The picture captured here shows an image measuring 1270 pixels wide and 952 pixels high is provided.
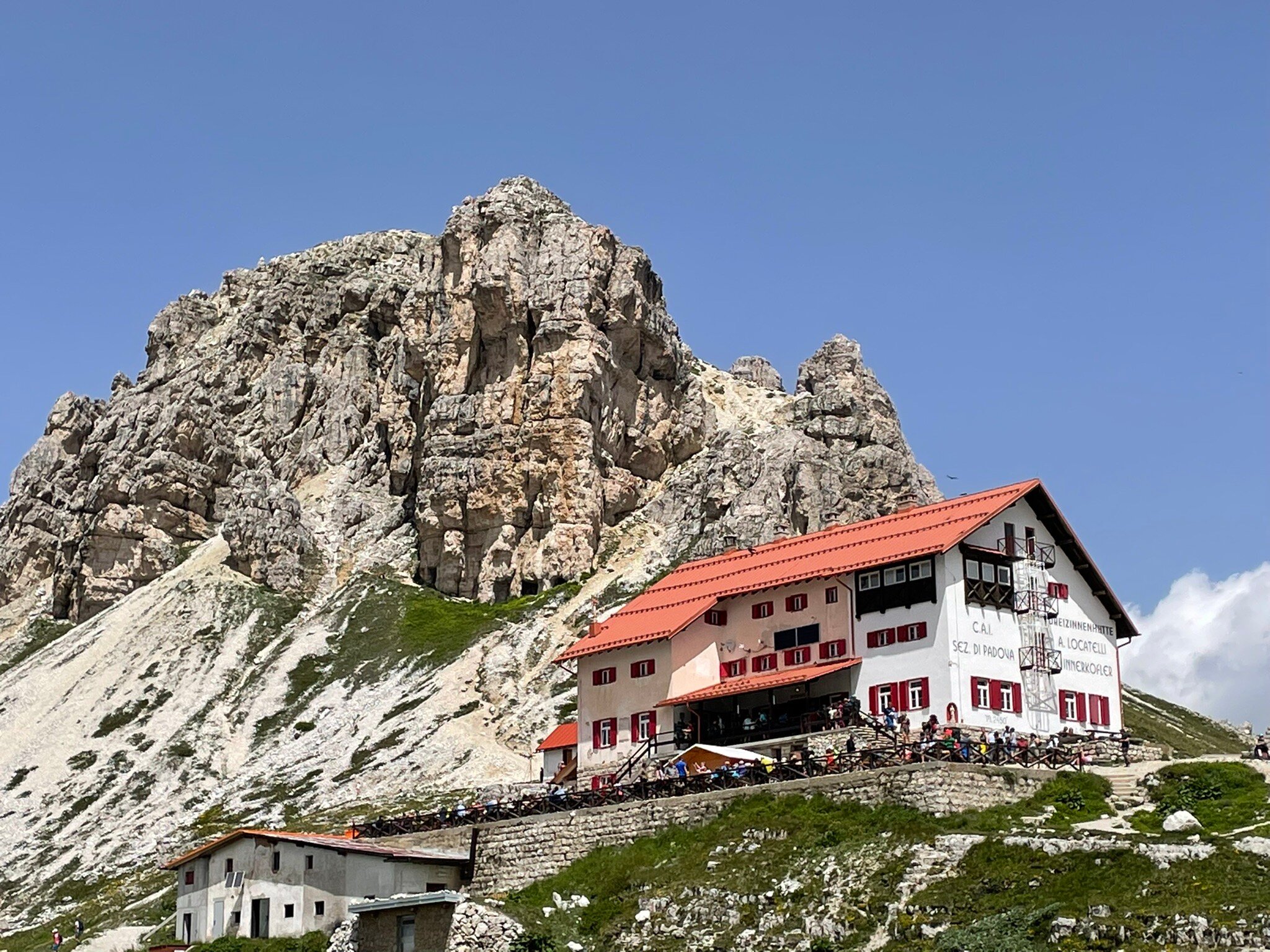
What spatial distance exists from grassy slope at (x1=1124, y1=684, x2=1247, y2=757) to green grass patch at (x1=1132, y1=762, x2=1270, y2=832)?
48948 mm

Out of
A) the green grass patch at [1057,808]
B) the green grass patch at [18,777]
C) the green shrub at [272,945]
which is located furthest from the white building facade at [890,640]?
the green grass patch at [18,777]

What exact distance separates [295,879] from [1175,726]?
87583 mm

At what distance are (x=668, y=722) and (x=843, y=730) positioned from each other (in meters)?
13.9

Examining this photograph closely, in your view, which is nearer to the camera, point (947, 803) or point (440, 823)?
point (947, 803)

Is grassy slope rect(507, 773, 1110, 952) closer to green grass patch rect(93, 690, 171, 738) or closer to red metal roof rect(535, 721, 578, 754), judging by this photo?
red metal roof rect(535, 721, 578, 754)

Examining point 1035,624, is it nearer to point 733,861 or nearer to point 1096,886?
point 733,861

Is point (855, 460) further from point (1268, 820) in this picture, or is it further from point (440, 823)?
point (1268, 820)

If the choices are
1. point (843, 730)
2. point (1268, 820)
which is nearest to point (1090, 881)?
point (1268, 820)

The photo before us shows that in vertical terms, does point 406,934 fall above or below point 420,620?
below

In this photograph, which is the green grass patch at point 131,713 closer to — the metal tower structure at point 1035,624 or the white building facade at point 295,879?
the white building facade at point 295,879

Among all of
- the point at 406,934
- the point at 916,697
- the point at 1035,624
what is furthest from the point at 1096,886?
the point at 1035,624

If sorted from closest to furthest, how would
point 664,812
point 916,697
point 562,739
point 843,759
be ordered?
point 843,759 → point 664,812 → point 916,697 → point 562,739

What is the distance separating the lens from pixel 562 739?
106m

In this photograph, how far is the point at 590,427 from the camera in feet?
625
